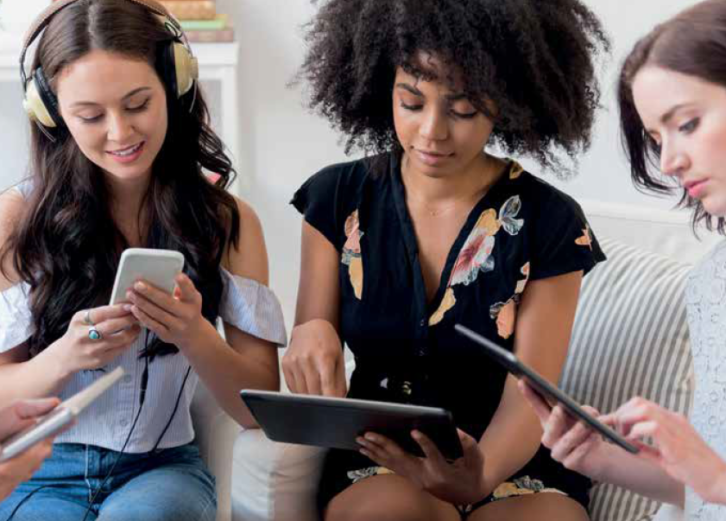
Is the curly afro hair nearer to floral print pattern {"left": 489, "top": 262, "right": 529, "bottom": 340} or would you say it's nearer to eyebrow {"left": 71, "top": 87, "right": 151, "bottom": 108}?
floral print pattern {"left": 489, "top": 262, "right": 529, "bottom": 340}

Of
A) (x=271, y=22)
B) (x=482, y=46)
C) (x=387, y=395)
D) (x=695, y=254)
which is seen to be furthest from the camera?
(x=271, y=22)

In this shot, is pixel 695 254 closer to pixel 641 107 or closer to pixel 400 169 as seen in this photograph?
pixel 400 169

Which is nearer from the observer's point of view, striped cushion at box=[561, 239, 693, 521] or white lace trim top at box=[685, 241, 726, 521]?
white lace trim top at box=[685, 241, 726, 521]

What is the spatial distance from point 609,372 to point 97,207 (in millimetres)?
863

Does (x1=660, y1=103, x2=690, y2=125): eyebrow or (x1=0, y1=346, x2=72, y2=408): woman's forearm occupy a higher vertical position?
(x1=660, y1=103, x2=690, y2=125): eyebrow

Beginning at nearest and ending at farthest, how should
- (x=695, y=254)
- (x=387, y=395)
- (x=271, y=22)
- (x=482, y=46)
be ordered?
(x=482, y=46) → (x=387, y=395) → (x=695, y=254) → (x=271, y=22)

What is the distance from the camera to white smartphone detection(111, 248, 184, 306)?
1436mm

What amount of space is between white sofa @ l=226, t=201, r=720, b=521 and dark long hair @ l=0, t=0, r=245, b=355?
240 millimetres

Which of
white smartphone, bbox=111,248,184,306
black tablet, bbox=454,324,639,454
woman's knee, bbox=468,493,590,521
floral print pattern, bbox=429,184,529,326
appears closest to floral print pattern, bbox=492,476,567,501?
woman's knee, bbox=468,493,590,521

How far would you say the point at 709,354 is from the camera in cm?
143

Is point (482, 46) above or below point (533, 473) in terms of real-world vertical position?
above

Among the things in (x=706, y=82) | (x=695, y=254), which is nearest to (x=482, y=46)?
(x=706, y=82)

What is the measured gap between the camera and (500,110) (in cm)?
163

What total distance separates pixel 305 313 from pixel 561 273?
1.32 feet
